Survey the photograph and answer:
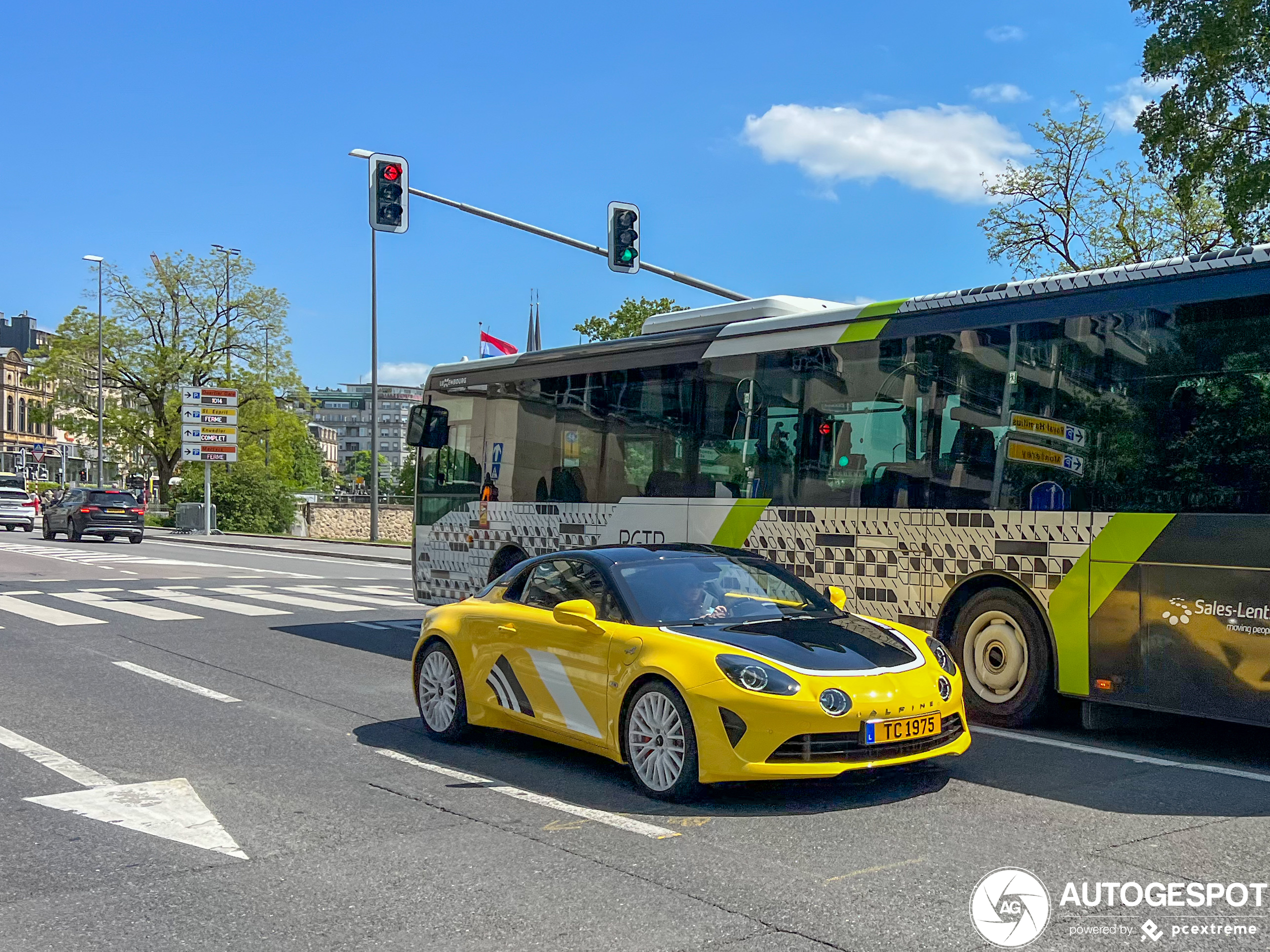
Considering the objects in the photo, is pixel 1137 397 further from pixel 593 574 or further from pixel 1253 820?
pixel 593 574

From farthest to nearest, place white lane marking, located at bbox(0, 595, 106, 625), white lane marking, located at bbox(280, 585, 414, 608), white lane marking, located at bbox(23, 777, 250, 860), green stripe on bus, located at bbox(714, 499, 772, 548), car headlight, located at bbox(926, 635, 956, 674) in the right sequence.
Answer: white lane marking, located at bbox(280, 585, 414, 608) < white lane marking, located at bbox(0, 595, 106, 625) < green stripe on bus, located at bbox(714, 499, 772, 548) < car headlight, located at bbox(926, 635, 956, 674) < white lane marking, located at bbox(23, 777, 250, 860)

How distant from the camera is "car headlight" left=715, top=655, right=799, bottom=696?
620 centimetres

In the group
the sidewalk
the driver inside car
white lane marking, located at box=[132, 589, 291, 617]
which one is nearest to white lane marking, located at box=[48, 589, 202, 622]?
white lane marking, located at box=[132, 589, 291, 617]

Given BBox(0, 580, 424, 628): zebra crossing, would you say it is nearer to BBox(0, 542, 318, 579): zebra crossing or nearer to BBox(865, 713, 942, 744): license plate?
BBox(0, 542, 318, 579): zebra crossing

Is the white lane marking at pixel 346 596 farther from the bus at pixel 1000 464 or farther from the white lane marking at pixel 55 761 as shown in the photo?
the white lane marking at pixel 55 761

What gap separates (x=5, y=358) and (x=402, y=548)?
10195 cm

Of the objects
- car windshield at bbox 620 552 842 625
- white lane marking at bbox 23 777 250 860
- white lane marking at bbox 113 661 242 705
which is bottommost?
white lane marking at bbox 113 661 242 705

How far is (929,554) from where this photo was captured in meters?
9.02

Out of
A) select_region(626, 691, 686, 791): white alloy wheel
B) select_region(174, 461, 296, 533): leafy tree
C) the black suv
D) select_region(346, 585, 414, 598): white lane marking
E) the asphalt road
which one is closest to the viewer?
the asphalt road

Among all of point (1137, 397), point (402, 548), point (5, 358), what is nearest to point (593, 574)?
point (1137, 397)

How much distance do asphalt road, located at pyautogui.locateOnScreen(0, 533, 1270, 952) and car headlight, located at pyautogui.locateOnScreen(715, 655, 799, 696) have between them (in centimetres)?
61

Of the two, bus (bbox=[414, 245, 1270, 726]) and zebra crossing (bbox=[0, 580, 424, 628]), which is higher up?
bus (bbox=[414, 245, 1270, 726])

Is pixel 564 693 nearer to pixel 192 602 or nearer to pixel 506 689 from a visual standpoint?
pixel 506 689

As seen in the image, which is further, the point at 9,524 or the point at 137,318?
the point at 137,318
